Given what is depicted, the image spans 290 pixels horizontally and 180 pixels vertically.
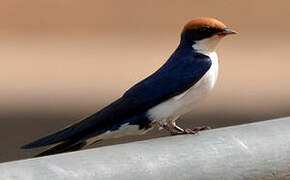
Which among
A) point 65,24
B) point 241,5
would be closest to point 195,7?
point 241,5

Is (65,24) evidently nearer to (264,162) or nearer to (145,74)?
(145,74)

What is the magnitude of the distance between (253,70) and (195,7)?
1.09m

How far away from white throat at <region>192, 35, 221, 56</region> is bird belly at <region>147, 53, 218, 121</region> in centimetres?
14

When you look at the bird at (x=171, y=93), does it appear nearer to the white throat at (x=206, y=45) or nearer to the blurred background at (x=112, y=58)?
the white throat at (x=206, y=45)

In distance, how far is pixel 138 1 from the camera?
868cm

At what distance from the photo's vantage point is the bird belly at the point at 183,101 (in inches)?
127

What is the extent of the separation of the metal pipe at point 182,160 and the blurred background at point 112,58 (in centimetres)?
392

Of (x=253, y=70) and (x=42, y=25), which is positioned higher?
(x=42, y=25)

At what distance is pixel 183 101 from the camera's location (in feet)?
10.6

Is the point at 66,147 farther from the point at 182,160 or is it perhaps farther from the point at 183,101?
the point at 182,160

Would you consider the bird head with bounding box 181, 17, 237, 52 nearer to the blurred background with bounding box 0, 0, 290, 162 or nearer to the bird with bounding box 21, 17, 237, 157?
the bird with bounding box 21, 17, 237, 157

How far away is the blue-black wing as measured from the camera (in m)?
3.07

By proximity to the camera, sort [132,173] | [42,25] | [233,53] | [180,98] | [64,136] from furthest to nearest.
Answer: [42,25] → [233,53] → [180,98] → [64,136] → [132,173]

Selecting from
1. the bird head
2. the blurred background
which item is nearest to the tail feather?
the bird head
